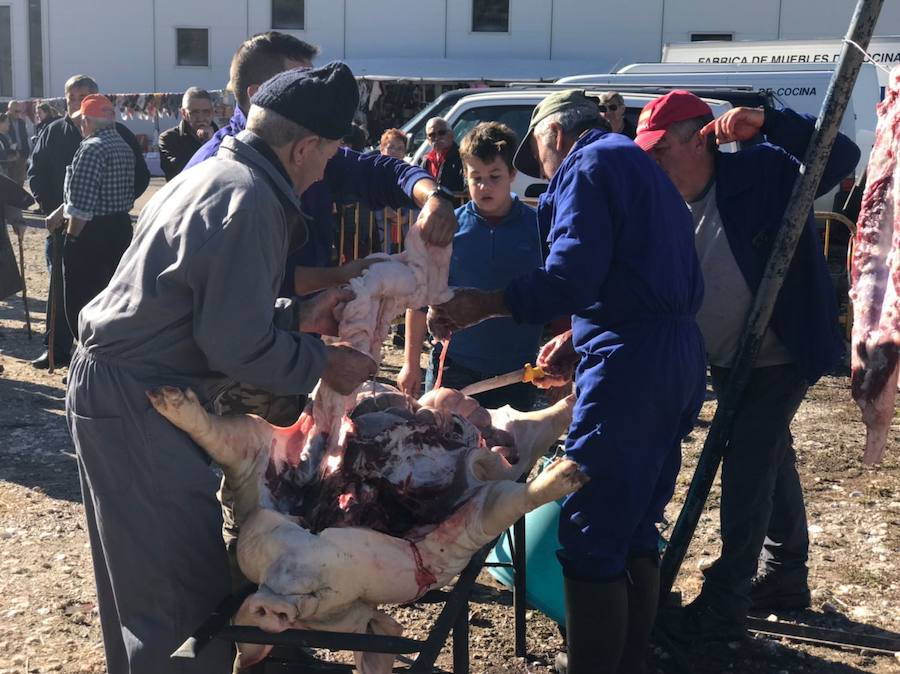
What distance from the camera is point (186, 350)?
301 centimetres

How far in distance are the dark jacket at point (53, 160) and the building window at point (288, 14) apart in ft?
80.1

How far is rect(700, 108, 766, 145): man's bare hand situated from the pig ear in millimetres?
2211

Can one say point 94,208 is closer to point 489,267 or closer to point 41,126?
point 489,267

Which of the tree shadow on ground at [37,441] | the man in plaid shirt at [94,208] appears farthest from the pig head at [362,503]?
the man in plaid shirt at [94,208]

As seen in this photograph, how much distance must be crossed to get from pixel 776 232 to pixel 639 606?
61.3 inches

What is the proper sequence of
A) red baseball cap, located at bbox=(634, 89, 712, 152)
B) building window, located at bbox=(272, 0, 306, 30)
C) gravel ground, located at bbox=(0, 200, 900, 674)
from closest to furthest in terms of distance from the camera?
A: red baseball cap, located at bbox=(634, 89, 712, 152), gravel ground, located at bbox=(0, 200, 900, 674), building window, located at bbox=(272, 0, 306, 30)

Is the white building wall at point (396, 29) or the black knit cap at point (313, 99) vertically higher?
the white building wall at point (396, 29)

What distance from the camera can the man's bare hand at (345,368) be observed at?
127 inches

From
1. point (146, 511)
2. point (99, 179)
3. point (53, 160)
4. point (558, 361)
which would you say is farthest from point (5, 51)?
point (146, 511)

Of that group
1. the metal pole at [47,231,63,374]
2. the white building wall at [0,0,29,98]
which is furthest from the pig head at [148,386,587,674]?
the white building wall at [0,0,29,98]

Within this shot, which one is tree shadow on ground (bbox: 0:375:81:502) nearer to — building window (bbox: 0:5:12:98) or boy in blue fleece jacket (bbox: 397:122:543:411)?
boy in blue fleece jacket (bbox: 397:122:543:411)

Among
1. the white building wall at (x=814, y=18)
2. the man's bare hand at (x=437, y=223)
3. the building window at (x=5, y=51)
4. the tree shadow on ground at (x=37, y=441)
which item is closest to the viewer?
the man's bare hand at (x=437, y=223)

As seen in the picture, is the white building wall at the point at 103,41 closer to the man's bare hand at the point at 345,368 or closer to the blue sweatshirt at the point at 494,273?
the blue sweatshirt at the point at 494,273

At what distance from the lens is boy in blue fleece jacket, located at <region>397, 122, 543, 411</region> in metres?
5.09
